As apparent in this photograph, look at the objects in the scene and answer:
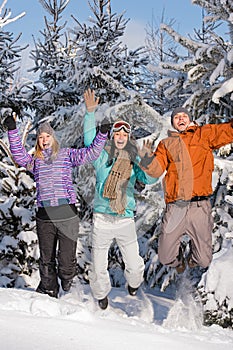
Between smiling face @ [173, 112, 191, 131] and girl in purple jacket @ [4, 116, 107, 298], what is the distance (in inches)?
33.7

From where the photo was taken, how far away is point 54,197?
471 cm

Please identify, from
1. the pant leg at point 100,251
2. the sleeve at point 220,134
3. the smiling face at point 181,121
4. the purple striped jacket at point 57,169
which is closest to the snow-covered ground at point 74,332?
the pant leg at point 100,251

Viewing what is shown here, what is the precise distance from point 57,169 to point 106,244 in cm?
101

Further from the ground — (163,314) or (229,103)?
(229,103)

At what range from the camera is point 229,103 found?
661cm

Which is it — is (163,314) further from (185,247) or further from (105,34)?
(105,34)

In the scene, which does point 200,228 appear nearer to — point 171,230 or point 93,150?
point 171,230

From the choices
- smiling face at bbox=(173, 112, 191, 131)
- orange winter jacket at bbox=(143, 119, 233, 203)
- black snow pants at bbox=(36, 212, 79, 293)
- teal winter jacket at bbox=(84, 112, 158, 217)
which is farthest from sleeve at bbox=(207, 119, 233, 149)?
black snow pants at bbox=(36, 212, 79, 293)

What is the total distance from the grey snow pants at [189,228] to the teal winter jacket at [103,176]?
0.42 meters

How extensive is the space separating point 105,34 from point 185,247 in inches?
267

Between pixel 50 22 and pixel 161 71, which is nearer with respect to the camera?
pixel 161 71

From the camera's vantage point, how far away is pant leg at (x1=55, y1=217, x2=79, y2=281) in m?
4.70

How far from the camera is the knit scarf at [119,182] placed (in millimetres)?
4742

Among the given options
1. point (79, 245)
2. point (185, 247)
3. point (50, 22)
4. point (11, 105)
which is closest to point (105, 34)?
point (11, 105)
